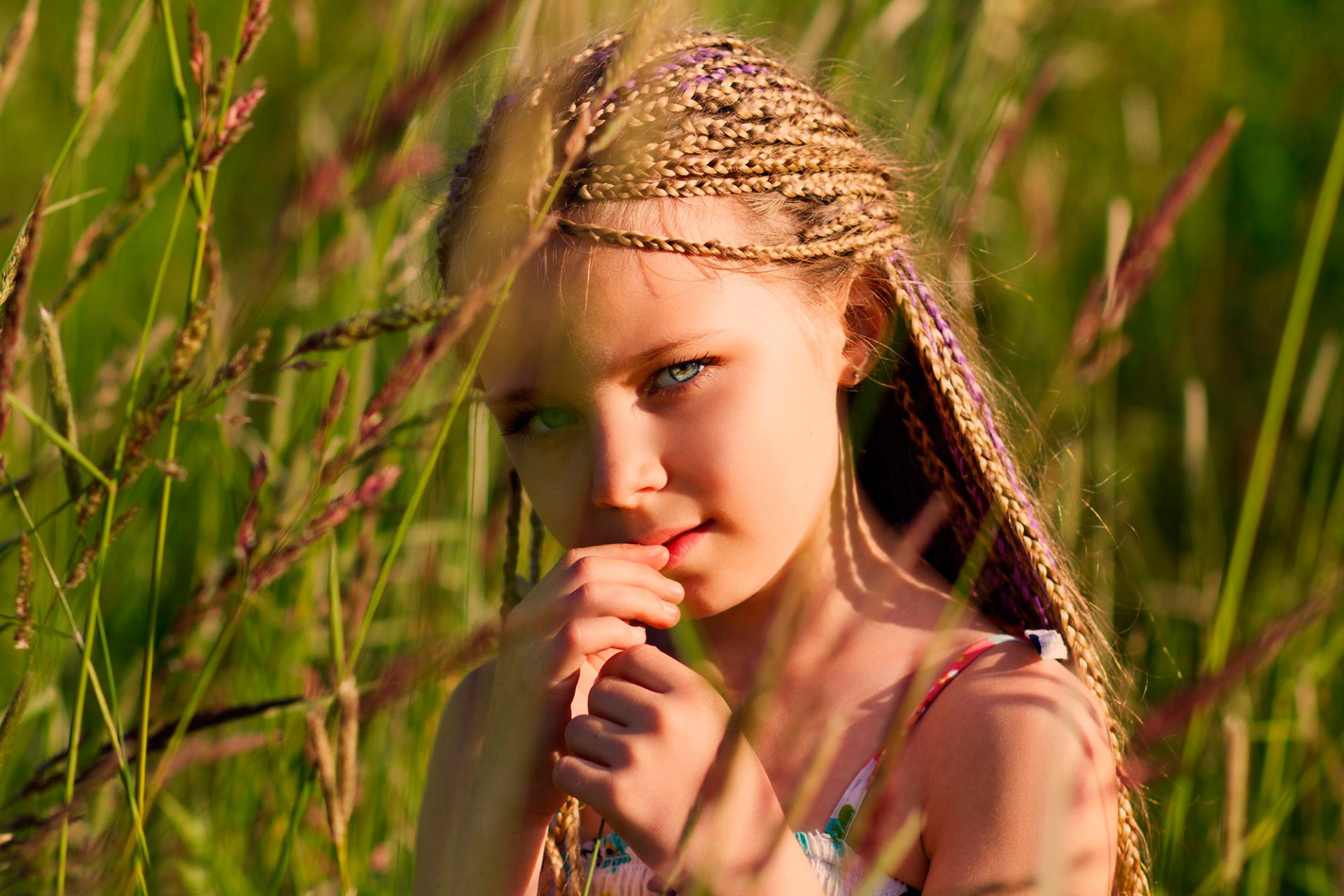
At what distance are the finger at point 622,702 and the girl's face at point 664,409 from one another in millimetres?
101

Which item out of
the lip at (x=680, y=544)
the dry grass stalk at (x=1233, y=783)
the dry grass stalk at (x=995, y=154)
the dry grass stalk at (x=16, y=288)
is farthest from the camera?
the dry grass stalk at (x=995, y=154)

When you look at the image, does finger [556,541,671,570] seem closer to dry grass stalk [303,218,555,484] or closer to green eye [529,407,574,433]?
green eye [529,407,574,433]

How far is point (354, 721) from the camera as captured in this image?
2.84ft

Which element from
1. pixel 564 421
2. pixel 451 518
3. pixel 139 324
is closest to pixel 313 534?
pixel 564 421

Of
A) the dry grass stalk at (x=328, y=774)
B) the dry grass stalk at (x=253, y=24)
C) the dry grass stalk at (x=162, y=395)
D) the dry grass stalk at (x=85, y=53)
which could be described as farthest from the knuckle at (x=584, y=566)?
the dry grass stalk at (x=85, y=53)

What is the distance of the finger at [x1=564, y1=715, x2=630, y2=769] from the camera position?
947mm

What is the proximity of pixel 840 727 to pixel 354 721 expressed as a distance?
1.30 ft

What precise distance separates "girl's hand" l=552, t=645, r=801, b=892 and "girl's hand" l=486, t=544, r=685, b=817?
1.4 inches

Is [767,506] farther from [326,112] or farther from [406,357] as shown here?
[326,112]

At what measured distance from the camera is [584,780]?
0.94m

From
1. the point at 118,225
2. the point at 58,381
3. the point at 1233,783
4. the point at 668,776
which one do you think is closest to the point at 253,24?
the point at 118,225

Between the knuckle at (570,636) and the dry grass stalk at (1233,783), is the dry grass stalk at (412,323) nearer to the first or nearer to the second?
the knuckle at (570,636)

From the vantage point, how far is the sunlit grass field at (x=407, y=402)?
86cm

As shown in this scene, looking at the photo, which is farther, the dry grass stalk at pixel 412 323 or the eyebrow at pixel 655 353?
the eyebrow at pixel 655 353
